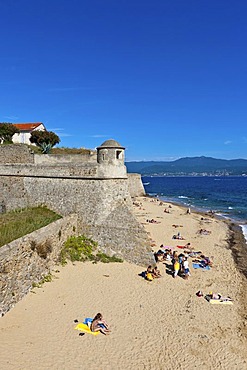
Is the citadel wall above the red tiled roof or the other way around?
the other way around

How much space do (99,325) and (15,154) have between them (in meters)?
14.6

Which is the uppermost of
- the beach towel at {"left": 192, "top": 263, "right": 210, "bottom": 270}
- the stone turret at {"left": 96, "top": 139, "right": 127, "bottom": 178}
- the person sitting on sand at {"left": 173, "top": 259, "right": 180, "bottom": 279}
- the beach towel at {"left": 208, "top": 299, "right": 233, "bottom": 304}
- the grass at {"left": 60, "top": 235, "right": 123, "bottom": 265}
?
the stone turret at {"left": 96, "top": 139, "right": 127, "bottom": 178}

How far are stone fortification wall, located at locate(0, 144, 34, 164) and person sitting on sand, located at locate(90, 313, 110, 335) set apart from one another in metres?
13.1

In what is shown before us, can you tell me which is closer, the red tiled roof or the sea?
the red tiled roof

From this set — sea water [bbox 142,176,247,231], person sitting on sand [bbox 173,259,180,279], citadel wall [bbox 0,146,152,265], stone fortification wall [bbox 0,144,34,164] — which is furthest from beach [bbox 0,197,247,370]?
sea water [bbox 142,176,247,231]

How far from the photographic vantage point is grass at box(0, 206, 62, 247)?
12.0m

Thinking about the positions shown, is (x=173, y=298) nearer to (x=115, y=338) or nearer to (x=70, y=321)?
(x=115, y=338)

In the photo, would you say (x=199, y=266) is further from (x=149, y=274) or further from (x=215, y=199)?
(x=215, y=199)

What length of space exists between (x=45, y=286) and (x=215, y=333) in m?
6.88

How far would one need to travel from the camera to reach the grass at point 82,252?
14.7 meters

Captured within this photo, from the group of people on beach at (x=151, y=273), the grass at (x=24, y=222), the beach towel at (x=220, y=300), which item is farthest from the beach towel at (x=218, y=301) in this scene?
the grass at (x=24, y=222)

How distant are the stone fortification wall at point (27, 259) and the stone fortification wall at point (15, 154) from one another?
7470 mm

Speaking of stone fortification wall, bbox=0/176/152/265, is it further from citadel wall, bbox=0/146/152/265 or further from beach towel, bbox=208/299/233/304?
beach towel, bbox=208/299/233/304

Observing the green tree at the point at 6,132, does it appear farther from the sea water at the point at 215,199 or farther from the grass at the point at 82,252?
the sea water at the point at 215,199
